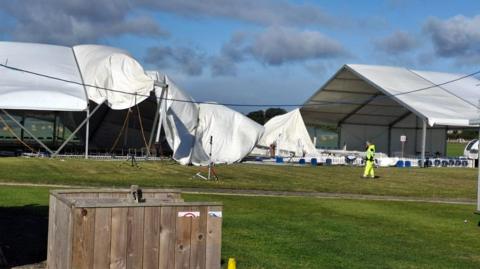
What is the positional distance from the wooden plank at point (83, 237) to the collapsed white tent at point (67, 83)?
28.2 metres

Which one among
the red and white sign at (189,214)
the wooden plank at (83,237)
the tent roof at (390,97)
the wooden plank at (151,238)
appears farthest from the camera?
the tent roof at (390,97)

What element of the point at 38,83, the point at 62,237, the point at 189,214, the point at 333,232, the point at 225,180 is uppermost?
the point at 38,83

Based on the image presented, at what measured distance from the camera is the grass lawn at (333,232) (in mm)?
9969

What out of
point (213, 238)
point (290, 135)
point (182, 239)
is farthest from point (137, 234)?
point (290, 135)

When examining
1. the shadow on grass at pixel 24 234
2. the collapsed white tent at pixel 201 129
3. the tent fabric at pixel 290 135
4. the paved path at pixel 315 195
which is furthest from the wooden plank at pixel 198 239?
the tent fabric at pixel 290 135

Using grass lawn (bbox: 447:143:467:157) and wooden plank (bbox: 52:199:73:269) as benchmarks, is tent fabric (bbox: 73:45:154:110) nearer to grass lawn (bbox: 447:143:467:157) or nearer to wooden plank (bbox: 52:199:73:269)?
wooden plank (bbox: 52:199:73:269)

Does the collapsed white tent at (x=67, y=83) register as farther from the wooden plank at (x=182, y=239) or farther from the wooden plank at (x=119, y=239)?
the wooden plank at (x=119, y=239)

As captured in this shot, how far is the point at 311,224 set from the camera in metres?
13.7

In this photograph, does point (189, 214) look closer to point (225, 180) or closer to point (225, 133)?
point (225, 180)

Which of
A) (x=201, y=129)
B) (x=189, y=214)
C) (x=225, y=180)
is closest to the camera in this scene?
(x=189, y=214)

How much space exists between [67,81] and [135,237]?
30.9 metres

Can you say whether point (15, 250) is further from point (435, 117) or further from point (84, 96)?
point (435, 117)

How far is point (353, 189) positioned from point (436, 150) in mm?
37474

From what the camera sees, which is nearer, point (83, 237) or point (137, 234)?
point (83, 237)
